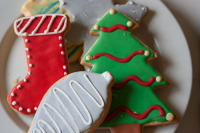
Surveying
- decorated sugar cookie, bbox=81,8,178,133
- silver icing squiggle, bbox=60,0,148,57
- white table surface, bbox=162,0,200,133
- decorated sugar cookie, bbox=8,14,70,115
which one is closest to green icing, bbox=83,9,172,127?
decorated sugar cookie, bbox=81,8,178,133

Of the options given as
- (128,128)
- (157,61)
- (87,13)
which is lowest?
(128,128)

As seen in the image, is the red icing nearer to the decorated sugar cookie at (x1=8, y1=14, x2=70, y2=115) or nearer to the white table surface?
the decorated sugar cookie at (x1=8, y1=14, x2=70, y2=115)

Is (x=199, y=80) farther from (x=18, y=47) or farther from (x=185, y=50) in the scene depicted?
(x=18, y=47)

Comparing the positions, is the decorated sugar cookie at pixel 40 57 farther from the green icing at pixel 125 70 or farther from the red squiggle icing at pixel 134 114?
the red squiggle icing at pixel 134 114

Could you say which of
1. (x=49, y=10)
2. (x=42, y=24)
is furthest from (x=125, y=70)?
(x=49, y=10)

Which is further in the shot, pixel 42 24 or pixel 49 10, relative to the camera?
pixel 49 10

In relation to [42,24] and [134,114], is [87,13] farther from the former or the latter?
[134,114]

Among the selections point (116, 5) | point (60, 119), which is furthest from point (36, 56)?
point (116, 5)
